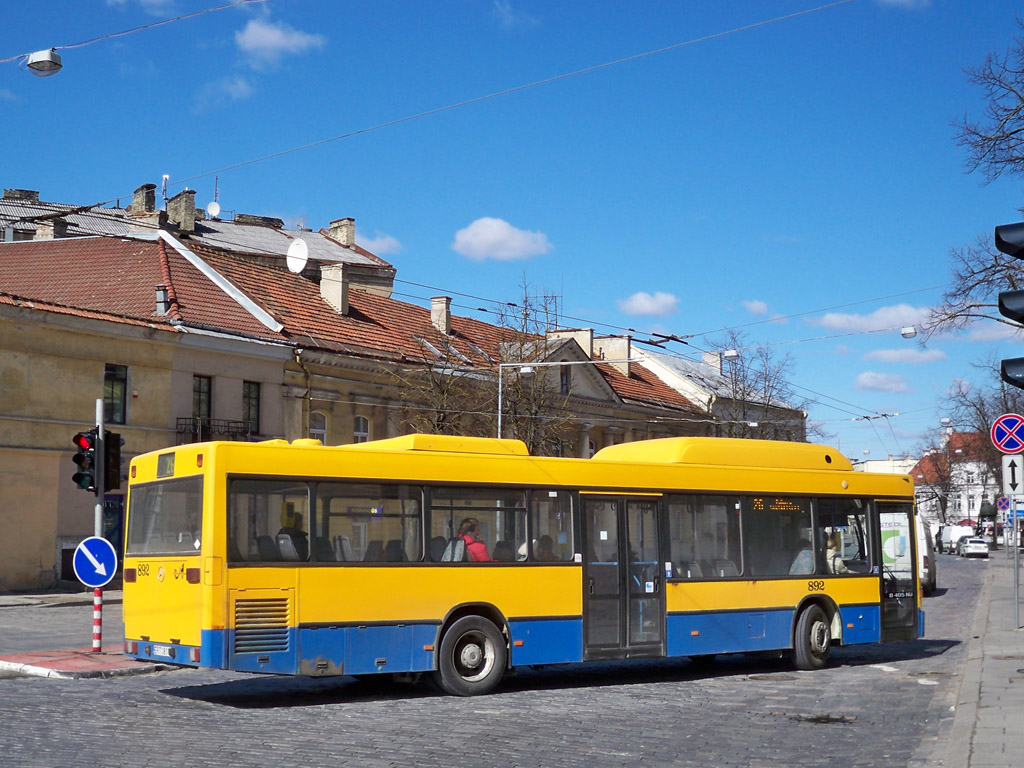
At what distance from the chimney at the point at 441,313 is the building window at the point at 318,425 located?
11393mm

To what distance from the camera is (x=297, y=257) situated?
47750 mm

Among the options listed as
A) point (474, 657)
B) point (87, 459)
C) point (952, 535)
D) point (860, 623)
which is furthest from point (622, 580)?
point (952, 535)

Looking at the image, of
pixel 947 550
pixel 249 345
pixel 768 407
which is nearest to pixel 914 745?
pixel 249 345

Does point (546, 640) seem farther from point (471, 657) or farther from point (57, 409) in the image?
point (57, 409)

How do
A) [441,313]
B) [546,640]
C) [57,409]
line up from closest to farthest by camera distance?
[546,640] → [57,409] → [441,313]

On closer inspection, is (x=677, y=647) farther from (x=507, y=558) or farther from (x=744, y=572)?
(x=507, y=558)

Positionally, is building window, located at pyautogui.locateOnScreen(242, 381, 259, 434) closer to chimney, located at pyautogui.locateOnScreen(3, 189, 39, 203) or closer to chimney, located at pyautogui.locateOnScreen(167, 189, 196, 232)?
chimney, located at pyautogui.locateOnScreen(167, 189, 196, 232)

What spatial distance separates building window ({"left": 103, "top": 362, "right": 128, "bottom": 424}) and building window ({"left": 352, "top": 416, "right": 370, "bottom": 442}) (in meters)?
9.39

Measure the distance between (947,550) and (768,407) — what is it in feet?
137

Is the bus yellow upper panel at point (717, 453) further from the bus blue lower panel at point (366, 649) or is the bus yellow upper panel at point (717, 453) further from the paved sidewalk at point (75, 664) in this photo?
the paved sidewalk at point (75, 664)

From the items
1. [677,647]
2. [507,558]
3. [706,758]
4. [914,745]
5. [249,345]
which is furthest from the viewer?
[249,345]

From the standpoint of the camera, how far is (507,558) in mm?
14102

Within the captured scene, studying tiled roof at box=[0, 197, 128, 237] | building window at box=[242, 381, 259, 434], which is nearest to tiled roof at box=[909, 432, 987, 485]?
tiled roof at box=[0, 197, 128, 237]

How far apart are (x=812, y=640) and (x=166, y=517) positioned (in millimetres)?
8672
